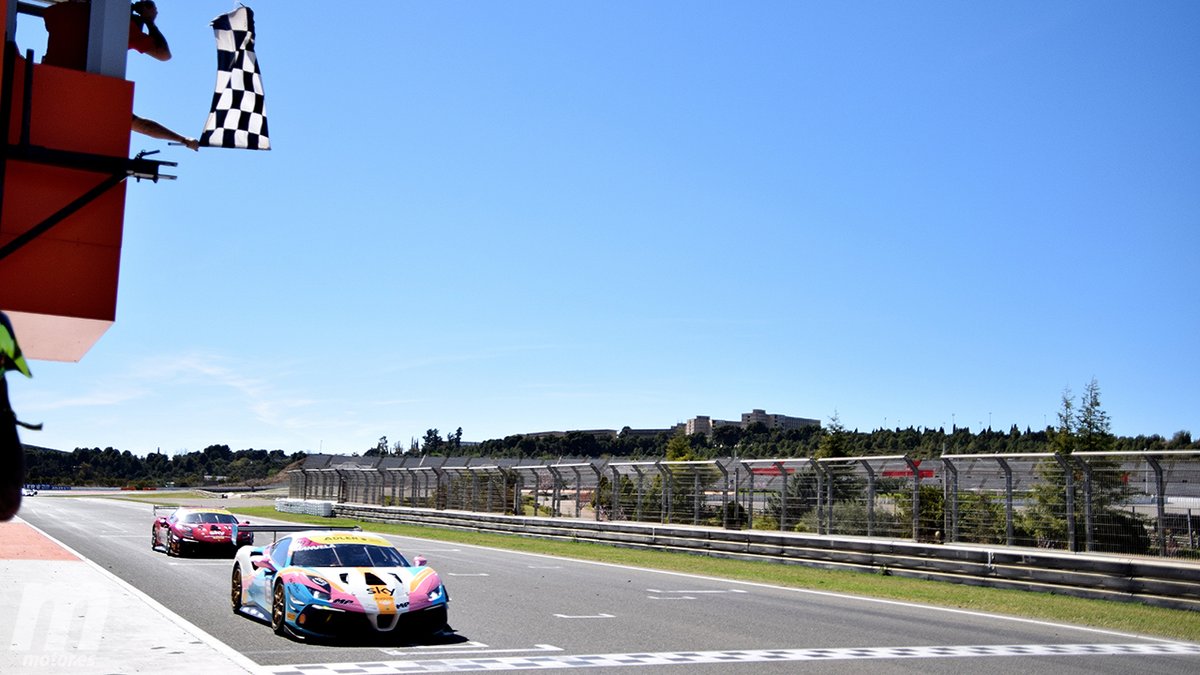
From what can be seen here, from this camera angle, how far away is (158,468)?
17112cm

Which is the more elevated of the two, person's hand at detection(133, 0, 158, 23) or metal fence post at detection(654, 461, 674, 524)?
person's hand at detection(133, 0, 158, 23)

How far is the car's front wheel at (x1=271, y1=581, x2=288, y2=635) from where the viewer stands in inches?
453

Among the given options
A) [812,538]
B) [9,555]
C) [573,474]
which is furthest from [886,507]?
[9,555]

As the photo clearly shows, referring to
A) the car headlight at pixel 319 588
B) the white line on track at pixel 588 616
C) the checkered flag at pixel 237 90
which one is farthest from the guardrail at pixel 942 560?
the checkered flag at pixel 237 90

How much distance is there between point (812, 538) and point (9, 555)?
15.8m

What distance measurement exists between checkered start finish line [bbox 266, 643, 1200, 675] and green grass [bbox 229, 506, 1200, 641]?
201cm

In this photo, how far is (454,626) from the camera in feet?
41.0

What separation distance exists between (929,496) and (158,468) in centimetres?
16827

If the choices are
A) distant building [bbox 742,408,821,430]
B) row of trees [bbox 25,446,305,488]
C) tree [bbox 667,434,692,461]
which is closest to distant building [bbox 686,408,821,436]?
distant building [bbox 742,408,821,430]

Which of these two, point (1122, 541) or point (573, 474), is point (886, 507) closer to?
point (1122, 541)

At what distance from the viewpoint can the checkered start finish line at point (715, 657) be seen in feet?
30.8

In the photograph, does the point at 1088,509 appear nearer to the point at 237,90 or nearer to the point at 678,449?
the point at 237,90

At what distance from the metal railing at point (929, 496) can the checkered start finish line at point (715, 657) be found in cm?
512

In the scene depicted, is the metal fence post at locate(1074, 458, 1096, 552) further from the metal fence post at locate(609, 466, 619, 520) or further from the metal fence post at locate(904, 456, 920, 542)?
the metal fence post at locate(609, 466, 619, 520)
